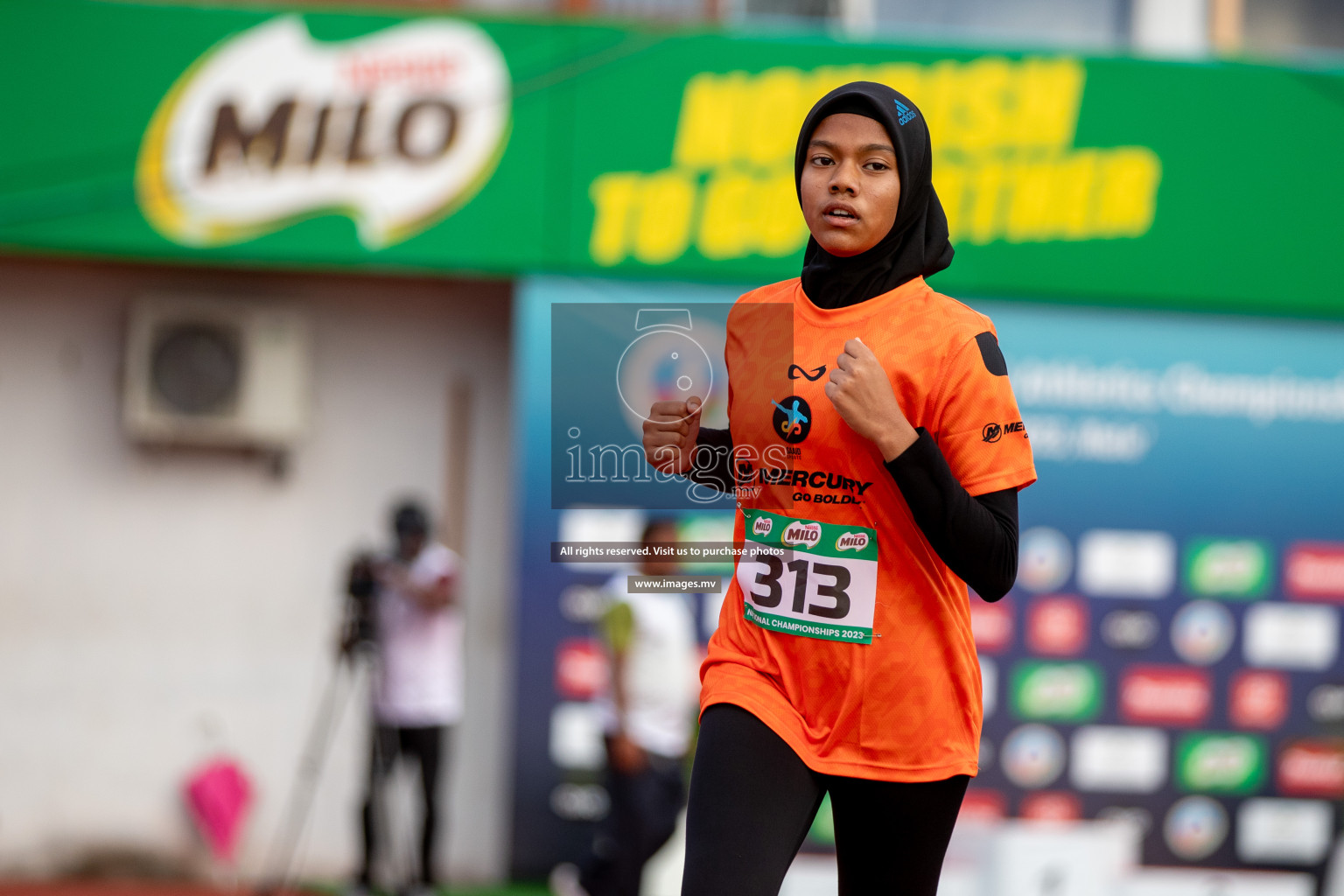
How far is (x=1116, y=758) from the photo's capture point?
6781 mm

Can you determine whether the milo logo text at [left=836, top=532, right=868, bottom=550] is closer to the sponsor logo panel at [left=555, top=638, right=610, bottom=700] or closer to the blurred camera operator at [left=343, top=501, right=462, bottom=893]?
the blurred camera operator at [left=343, top=501, right=462, bottom=893]

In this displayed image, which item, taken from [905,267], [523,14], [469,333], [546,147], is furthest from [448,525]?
[905,267]

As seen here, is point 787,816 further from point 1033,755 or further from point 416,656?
point 1033,755

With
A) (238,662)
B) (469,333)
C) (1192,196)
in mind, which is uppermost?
(1192,196)

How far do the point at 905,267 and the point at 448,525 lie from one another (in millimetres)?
5253

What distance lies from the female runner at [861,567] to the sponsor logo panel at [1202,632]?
4962 mm

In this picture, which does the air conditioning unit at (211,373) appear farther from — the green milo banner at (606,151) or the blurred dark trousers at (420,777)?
the blurred dark trousers at (420,777)

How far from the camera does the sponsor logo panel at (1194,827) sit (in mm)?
6762

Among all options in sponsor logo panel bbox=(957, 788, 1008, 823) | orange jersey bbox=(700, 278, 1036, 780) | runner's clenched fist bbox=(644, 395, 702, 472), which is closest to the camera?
orange jersey bbox=(700, 278, 1036, 780)

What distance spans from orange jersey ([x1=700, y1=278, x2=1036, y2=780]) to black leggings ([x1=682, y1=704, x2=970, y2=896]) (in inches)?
1.2

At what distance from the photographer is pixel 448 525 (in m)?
7.23

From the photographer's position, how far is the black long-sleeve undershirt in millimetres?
2035

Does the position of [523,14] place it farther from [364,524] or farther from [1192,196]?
[1192,196]

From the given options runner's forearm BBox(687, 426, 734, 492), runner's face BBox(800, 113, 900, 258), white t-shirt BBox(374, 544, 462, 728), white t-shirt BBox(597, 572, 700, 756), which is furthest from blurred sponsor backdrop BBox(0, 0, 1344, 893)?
runner's face BBox(800, 113, 900, 258)
